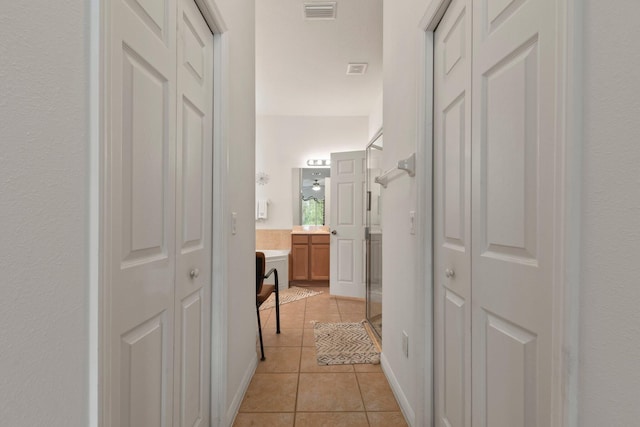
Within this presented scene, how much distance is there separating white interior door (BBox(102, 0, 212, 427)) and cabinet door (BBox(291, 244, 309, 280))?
147 inches

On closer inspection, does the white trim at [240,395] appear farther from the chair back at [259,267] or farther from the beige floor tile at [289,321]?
the beige floor tile at [289,321]

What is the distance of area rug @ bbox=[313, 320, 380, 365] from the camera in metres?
2.52

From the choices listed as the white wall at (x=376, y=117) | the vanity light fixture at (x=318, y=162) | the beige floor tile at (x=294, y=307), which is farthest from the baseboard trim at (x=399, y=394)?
the vanity light fixture at (x=318, y=162)

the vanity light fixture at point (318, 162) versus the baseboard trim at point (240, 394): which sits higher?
the vanity light fixture at point (318, 162)

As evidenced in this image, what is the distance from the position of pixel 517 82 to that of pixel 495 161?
0.23 metres

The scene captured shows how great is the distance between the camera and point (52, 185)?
1.78 feet

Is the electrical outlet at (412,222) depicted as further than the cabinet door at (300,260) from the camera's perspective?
No

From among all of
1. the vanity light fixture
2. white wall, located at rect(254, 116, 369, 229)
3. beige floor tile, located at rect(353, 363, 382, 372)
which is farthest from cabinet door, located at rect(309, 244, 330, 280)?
beige floor tile, located at rect(353, 363, 382, 372)

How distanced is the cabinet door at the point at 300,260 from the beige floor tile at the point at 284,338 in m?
1.98

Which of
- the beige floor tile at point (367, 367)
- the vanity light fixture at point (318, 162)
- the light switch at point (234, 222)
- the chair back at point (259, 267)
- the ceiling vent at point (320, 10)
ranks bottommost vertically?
the beige floor tile at point (367, 367)

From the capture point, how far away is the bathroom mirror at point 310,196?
5676mm

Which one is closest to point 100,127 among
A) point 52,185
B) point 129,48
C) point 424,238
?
point 52,185

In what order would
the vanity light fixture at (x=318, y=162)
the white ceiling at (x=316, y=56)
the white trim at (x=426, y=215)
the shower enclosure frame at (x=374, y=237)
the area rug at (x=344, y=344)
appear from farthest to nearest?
the vanity light fixture at (x=318, y=162) < the shower enclosure frame at (x=374, y=237) < the white ceiling at (x=316, y=56) < the area rug at (x=344, y=344) < the white trim at (x=426, y=215)

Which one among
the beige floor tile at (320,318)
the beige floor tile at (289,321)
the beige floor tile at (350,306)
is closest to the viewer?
the beige floor tile at (289,321)
